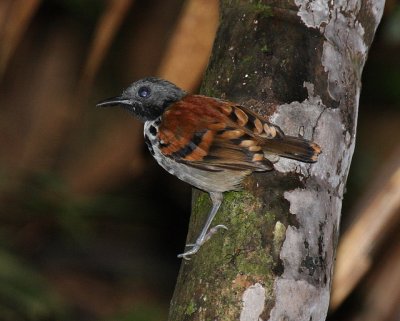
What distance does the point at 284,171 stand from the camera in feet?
11.5

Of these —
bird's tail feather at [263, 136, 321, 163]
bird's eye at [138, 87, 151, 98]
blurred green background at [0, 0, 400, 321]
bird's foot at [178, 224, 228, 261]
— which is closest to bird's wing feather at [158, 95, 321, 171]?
bird's tail feather at [263, 136, 321, 163]

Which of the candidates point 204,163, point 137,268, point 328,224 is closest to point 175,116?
point 204,163

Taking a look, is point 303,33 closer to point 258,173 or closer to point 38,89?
point 258,173

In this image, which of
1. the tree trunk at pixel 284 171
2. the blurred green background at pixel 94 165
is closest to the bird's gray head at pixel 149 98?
the tree trunk at pixel 284 171

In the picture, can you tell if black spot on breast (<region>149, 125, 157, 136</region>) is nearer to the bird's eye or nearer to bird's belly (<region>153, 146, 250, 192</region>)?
bird's belly (<region>153, 146, 250, 192</region>)

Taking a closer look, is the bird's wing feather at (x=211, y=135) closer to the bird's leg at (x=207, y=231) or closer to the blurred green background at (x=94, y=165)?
the bird's leg at (x=207, y=231)

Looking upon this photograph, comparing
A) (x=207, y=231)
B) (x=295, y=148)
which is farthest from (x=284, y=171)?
(x=207, y=231)

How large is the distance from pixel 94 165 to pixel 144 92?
2.69m

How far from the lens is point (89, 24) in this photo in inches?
290

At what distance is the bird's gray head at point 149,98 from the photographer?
14.6 ft

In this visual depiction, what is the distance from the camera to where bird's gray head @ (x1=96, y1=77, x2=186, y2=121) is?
14.6ft

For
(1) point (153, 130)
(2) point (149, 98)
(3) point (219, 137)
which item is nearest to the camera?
(3) point (219, 137)

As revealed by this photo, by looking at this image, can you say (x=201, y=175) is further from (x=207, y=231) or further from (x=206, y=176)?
(x=207, y=231)

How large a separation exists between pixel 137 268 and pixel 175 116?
411 centimetres
